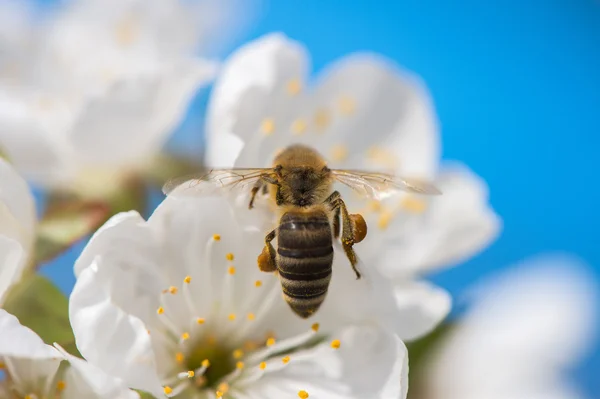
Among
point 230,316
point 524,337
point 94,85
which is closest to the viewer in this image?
point 230,316

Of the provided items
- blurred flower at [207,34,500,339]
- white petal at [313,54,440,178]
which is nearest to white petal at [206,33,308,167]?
blurred flower at [207,34,500,339]

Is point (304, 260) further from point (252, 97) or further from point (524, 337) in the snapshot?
point (524, 337)

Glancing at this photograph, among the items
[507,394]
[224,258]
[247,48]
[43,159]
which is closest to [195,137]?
[43,159]

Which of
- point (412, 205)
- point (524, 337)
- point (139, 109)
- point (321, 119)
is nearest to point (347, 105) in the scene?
point (321, 119)

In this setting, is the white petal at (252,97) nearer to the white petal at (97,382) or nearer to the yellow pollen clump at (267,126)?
the yellow pollen clump at (267,126)

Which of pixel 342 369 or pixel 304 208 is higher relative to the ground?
pixel 304 208

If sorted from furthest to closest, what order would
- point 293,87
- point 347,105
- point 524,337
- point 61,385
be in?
1. point 524,337
2. point 347,105
3. point 293,87
4. point 61,385
